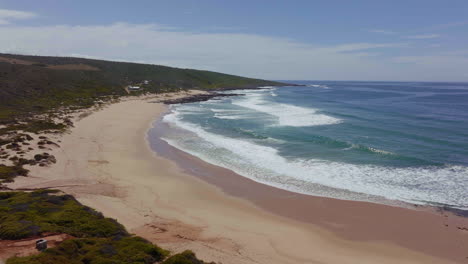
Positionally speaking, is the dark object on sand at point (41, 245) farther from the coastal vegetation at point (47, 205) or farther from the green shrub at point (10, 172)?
the green shrub at point (10, 172)

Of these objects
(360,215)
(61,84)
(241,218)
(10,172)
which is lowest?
(241,218)

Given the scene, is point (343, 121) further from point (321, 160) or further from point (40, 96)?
point (40, 96)

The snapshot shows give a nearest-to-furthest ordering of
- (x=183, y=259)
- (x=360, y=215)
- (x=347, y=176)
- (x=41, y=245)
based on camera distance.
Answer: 1. (x=41, y=245)
2. (x=183, y=259)
3. (x=360, y=215)
4. (x=347, y=176)

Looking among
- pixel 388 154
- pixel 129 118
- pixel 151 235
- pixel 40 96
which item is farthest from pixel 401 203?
pixel 40 96

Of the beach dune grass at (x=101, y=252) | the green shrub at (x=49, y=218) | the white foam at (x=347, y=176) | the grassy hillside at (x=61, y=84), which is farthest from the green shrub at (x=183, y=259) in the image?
the grassy hillside at (x=61, y=84)

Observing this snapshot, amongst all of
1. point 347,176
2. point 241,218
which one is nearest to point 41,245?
point 241,218

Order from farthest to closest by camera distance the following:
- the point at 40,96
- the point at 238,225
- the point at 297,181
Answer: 1. the point at 40,96
2. the point at 297,181
3. the point at 238,225

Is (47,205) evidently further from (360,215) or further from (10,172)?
(360,215)
